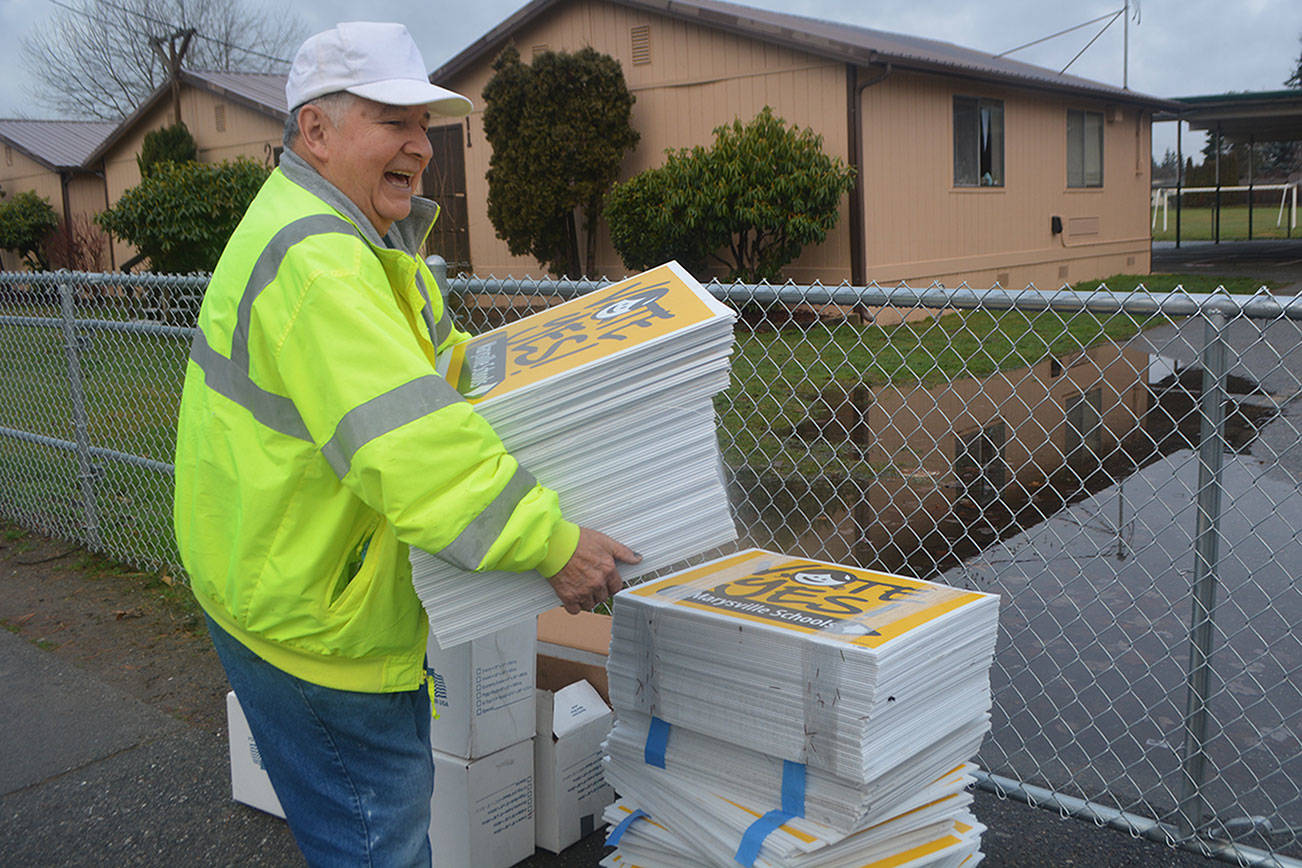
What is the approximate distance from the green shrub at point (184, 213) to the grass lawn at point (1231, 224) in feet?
108

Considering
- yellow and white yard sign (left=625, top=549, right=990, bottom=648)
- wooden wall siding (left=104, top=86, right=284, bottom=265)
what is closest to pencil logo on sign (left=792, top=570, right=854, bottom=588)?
yellow and white yard sign (left=625, top=549, right=990, bottom=648)

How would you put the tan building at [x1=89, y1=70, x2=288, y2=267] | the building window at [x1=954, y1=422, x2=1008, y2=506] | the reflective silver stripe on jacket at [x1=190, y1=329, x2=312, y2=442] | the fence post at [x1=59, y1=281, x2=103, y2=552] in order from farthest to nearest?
the tan building at [x1=89, y1=70, x2=288, y2=267]
the building window at [x1=954, y1=422, x2=1008, y2=506]
the fence post at [x1=59, y1=281, x2=103, y2=552]
the reflective silver stripe on jacket at [x1=190, y1=329, x2=312, y2=442]

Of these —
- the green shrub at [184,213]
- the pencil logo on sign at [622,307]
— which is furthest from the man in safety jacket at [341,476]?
the green shrub at [184,213]

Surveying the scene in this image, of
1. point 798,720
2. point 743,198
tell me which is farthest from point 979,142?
point 798,720

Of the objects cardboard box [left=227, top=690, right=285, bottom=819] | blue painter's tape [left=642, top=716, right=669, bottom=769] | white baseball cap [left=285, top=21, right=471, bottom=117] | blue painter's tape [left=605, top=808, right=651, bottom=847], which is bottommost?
cardboard box [left=227, top=690, right=285, bottom=819]

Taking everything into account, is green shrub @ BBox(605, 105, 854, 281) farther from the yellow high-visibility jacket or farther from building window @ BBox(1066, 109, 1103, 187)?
the yellow high-visibility jacket

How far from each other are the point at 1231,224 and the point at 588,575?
53.8 m

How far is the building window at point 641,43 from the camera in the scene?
1545cm

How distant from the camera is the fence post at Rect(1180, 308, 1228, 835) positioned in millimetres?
2547

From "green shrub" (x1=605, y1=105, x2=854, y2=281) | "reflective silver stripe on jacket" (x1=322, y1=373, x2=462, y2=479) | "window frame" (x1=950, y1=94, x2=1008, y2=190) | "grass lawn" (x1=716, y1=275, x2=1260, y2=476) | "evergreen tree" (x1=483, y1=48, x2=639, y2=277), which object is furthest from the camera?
"window frame" (x1=950, y1=94, x2=1008, y2=190)

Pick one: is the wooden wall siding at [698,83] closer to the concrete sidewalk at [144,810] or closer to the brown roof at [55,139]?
the concrete sidewalk at [144,810]

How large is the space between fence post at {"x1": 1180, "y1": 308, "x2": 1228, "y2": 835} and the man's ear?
2.00 meters

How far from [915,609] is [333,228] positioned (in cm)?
139

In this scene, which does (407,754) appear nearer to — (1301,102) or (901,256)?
(901,256)
